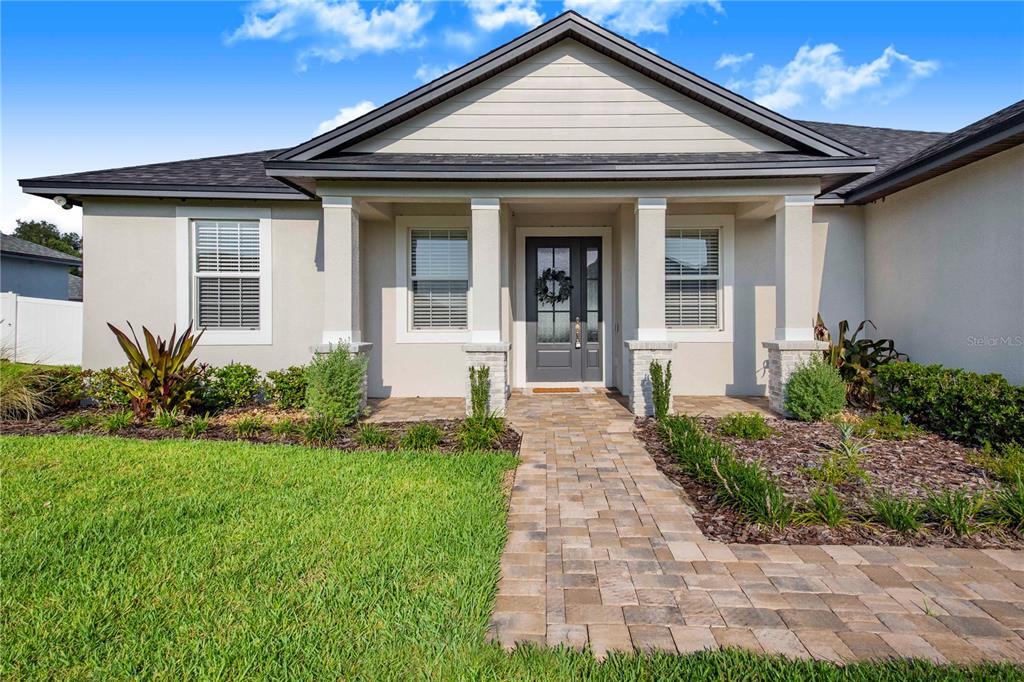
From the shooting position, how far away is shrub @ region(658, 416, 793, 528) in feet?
11.0

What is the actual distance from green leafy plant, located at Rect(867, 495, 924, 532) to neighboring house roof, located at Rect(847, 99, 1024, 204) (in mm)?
4201

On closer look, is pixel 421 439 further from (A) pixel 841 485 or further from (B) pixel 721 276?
(B) pixel 721 276

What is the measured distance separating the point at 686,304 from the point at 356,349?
5554mm

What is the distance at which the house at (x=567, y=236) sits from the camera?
6.49 metres

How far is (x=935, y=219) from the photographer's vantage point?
262 inches

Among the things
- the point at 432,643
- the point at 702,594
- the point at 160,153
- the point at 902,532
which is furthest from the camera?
the point at 160,153

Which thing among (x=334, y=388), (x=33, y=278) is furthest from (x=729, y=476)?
(x=33, y=278)

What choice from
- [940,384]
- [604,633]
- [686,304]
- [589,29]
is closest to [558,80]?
[589,29]

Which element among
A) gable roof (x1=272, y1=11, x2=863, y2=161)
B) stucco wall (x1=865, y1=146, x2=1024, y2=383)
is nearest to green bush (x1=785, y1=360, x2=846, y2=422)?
stucco wall (x1=865, y1=146, x2=1024, y2=383)

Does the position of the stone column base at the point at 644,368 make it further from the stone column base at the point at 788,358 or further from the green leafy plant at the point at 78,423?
the green leafy plant at the point at 78,423

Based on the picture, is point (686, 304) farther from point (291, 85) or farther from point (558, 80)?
point (291, 85)

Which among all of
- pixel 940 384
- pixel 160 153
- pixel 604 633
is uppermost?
pixel 160 153

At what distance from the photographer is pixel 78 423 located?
5965 mm

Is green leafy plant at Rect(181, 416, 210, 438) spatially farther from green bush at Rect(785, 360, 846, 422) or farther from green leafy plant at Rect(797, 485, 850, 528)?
green bush at Rect(785, 360, 846, 422)
